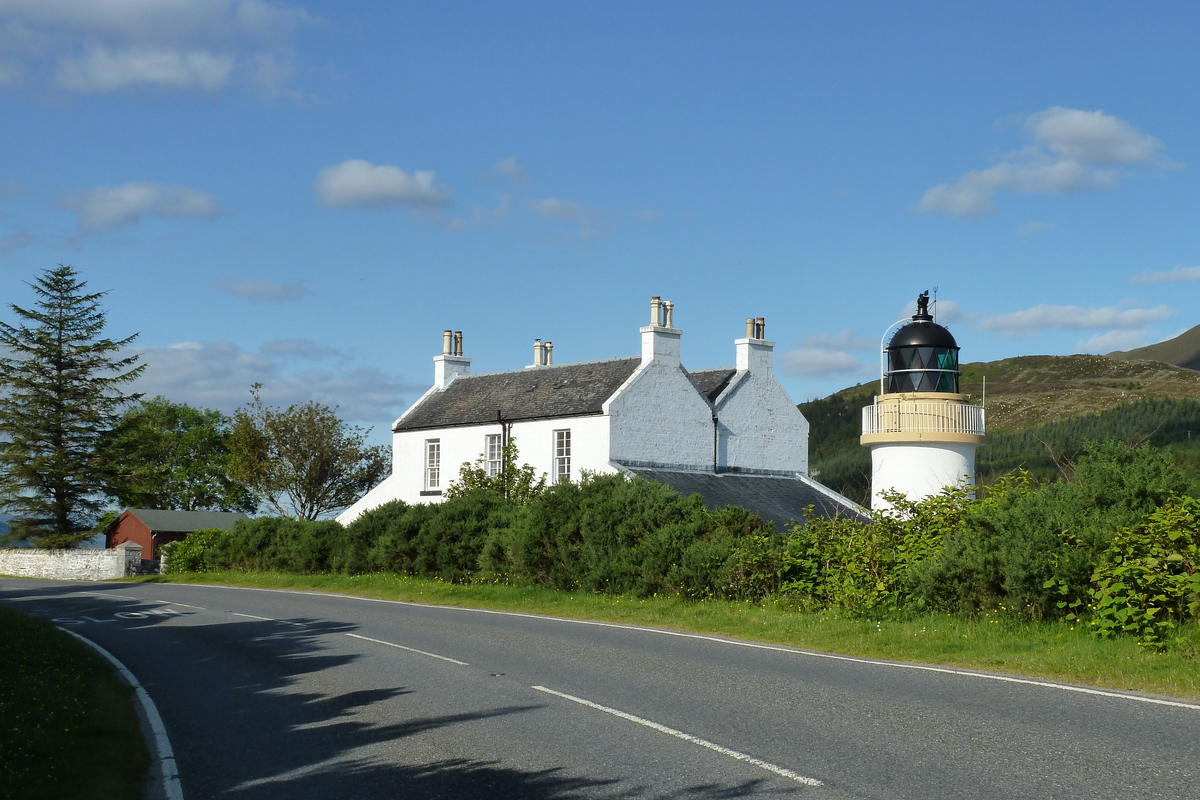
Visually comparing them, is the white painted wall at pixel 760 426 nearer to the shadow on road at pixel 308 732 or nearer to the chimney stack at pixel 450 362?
the chimney stack at pixel 450 362

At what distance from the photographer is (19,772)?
25.5 ft

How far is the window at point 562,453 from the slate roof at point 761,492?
106 inches

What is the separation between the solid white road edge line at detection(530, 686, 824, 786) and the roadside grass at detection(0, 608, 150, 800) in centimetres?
390

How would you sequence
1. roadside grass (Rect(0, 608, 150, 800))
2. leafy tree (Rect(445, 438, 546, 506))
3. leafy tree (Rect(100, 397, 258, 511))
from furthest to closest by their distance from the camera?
leafy tree (Rect(100, 397, 258, 511))
leafy tree (Rect(445, 438, 546, 506))
roadside grass (Rect(0, 608, 150, 800))

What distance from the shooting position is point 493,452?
42.4 meters

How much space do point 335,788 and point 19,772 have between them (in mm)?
2291

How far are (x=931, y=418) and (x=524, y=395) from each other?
2147 centimetres

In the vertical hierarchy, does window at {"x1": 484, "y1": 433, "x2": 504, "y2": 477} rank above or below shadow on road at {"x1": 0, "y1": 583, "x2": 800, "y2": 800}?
above

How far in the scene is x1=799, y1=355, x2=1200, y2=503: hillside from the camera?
60531 millimetres

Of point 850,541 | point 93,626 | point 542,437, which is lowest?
point 93,626

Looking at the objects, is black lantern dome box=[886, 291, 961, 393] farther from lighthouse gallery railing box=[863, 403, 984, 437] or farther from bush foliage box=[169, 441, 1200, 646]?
bush foliage box=[169, 441, 1200, 646]

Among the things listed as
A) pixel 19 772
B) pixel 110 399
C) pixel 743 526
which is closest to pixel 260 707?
pixel 19 772

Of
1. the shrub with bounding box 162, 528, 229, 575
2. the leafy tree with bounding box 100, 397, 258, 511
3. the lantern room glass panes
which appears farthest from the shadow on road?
the leafy tree with bounding box 100, 397, 258, 511

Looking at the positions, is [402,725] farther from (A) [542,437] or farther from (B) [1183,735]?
(A) [542,437]
